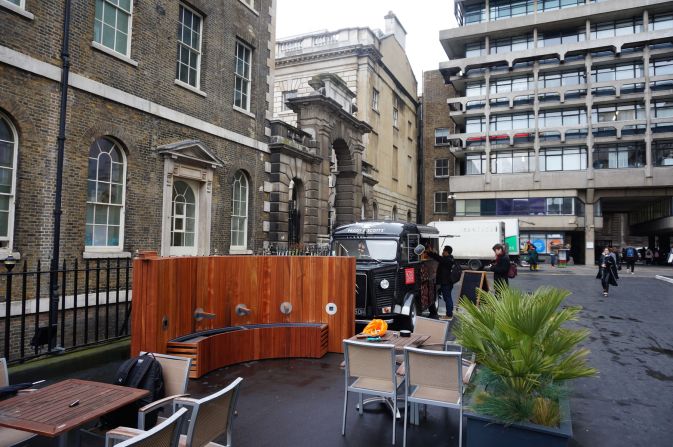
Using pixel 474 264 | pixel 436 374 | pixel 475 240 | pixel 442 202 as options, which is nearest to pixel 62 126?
pixel 436 374

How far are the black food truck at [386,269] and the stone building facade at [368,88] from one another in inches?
479

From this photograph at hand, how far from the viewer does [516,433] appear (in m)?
3.89

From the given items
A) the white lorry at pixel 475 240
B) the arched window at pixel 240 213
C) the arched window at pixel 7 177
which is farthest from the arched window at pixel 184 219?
the white lorry at pixel 475 240

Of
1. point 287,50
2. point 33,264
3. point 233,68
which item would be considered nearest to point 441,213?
point 287,50

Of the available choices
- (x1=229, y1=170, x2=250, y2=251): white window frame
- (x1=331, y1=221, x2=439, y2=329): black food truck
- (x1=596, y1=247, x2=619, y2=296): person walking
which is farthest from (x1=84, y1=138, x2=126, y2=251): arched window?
(x1=596, y1=247, x2=619, y2=296): person walking

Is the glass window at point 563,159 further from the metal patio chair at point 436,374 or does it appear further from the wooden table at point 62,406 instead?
the wooden table at point 62,406

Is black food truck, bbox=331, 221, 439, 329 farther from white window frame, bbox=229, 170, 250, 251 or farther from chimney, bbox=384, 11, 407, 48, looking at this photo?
chimney, bbox=384, 11, 407, 48

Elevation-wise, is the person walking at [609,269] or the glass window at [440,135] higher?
the glass window at [440,135]

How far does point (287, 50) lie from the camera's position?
3142 cm

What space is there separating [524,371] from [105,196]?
391 inches

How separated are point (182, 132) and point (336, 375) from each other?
8784 mm

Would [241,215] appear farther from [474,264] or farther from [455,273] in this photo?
[474,264]

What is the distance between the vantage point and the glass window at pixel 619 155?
38.2 m

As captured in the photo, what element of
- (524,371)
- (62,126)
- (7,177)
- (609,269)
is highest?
(62,126)
